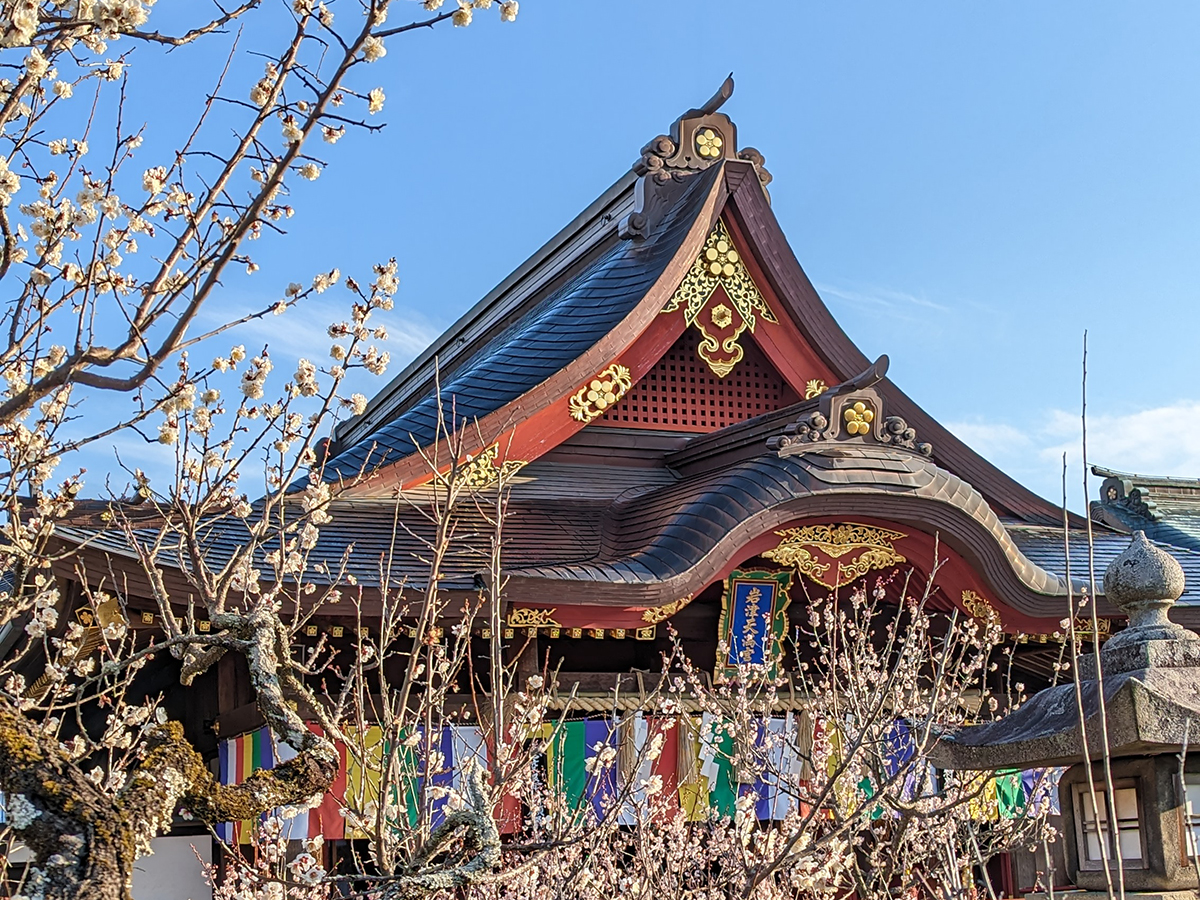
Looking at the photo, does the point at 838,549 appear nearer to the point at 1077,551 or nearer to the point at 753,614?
the point at 753,614

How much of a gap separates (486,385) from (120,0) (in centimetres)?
606

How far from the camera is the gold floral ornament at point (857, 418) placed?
8.26 meters

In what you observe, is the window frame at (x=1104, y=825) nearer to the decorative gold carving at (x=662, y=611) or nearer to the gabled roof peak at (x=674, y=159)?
the decorative gold carving at (x=662, y=611)

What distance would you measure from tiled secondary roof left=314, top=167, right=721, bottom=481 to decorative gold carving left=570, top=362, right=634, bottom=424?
263 mm

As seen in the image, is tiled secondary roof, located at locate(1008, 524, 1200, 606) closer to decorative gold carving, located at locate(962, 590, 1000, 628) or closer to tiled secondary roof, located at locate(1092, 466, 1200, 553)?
decorative gold carving, located at locate(962, 590, 1000, 628)

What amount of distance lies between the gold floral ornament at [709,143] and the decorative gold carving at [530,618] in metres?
4.35

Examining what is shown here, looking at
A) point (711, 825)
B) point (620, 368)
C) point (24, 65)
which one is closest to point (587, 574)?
point (711, 825)

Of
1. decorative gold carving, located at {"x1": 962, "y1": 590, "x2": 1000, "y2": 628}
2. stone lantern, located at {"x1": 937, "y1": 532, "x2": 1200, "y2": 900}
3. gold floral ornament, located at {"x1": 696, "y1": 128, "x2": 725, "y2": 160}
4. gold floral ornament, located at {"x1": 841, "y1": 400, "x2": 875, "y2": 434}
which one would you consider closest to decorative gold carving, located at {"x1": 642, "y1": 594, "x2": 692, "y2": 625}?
gold floral ornament, located at {"x1": 841, "y1": 400, "x2": 875, "y2": 434}

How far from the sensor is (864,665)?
7391mm

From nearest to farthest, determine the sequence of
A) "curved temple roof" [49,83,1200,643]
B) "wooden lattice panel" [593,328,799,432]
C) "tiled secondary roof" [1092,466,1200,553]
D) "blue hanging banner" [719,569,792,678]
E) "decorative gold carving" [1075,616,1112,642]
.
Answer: "curved temple roof" [49,83,1200,643] < "decorative gold carving" [1075,616,1112,642] < "blue hanging banner" [719,569,792,678] < "wooden lattice panel" [593,328,799,432] < "tiled secondary roof" [1092,466,1200,553]

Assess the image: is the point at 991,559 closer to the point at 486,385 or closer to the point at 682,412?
the point at 682,412

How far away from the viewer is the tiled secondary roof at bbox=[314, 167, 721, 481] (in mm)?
8969

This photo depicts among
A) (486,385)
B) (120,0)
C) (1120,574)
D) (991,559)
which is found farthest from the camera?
(486,385)

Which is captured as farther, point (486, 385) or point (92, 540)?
point (486, 385)
